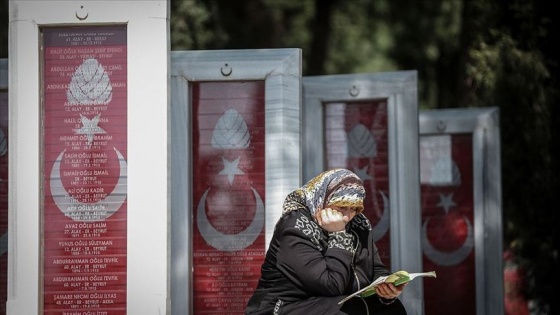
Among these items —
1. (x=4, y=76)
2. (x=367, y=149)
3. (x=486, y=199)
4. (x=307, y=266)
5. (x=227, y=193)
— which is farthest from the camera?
(x=486, y=199)

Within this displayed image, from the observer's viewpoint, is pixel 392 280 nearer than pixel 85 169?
Yes

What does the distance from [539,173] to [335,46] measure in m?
11.4

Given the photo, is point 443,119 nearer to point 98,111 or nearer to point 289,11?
point 98,111

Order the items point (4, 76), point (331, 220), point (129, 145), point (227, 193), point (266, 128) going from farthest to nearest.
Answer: point (4, 76) < point (227, 193) < point (266, 128) < point (129, 145) < point (331, 220)

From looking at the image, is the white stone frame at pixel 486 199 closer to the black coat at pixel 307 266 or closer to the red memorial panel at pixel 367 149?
the red memorial panel at pixel 367 149

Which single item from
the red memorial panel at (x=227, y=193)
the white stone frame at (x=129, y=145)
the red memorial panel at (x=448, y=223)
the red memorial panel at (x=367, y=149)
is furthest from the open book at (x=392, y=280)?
the red memorial panel at (x=448, y=223)

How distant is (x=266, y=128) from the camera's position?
27.7 ft

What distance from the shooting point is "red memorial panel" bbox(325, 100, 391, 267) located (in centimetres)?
992

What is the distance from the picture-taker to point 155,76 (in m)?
7.93

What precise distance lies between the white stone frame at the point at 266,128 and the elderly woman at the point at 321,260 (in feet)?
3.10

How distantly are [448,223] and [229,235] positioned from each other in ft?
11.2

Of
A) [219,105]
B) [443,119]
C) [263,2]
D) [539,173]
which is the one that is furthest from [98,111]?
[263,2]

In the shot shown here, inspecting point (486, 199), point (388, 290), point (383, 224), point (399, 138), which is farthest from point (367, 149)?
point (388, 290)

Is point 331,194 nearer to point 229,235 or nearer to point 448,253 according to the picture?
point 229,235
